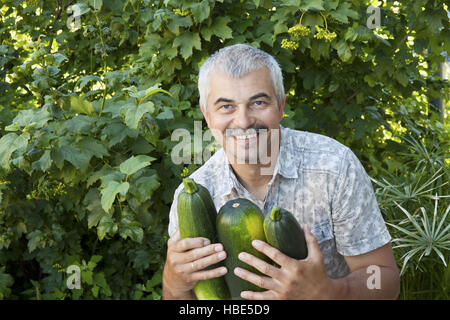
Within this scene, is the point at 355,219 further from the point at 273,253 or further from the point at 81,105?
the point at 81,105

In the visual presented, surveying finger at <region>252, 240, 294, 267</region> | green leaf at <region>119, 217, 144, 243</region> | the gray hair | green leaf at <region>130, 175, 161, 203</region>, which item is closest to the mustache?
the gray hair

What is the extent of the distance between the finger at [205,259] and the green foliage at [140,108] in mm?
727

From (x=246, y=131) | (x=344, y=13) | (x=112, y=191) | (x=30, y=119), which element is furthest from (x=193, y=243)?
(x=344, y=13)

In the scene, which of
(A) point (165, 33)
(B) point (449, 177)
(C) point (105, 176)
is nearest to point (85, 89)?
(A) point (165, 33)

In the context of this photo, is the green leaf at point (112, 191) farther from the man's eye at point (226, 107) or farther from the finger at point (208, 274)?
the finger at point (208, 274)

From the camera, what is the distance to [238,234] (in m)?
0.92

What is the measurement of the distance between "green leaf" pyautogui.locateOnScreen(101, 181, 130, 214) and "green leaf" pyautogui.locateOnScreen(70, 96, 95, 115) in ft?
1.23

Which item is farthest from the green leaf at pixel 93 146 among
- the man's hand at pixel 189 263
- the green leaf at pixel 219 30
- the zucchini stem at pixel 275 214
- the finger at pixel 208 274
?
the zucchini stem at pixel 275 214

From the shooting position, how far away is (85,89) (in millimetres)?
2551

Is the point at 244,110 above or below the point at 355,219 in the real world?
above

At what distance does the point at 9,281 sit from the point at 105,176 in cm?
104

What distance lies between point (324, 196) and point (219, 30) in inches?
39.7

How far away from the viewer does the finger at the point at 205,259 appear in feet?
3.05

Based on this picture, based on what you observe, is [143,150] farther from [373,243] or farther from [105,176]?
[373,243]
